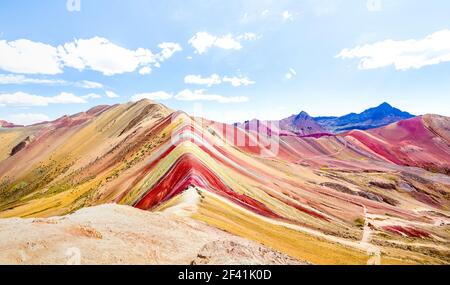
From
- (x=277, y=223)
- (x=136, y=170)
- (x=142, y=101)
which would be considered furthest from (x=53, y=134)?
(x=277, y=223)

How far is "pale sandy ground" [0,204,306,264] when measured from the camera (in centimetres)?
1409

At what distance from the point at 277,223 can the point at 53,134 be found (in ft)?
499

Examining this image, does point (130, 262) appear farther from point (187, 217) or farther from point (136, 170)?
point (136, 170)

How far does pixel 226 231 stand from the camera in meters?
23.4

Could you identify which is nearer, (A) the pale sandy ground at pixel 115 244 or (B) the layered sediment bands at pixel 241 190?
(A) the pale sandy ground at pixel 115 244

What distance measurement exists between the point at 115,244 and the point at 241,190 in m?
25.9

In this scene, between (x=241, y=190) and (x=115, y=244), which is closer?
(x=115, y=244)

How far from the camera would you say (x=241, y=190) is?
4066cm

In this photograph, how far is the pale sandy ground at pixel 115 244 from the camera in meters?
14.1

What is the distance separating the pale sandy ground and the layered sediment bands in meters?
6.39

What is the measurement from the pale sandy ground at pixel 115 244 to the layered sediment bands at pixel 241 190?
639 centimetres

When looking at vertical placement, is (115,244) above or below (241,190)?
above

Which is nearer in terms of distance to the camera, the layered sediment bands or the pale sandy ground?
the pale sandy ground
